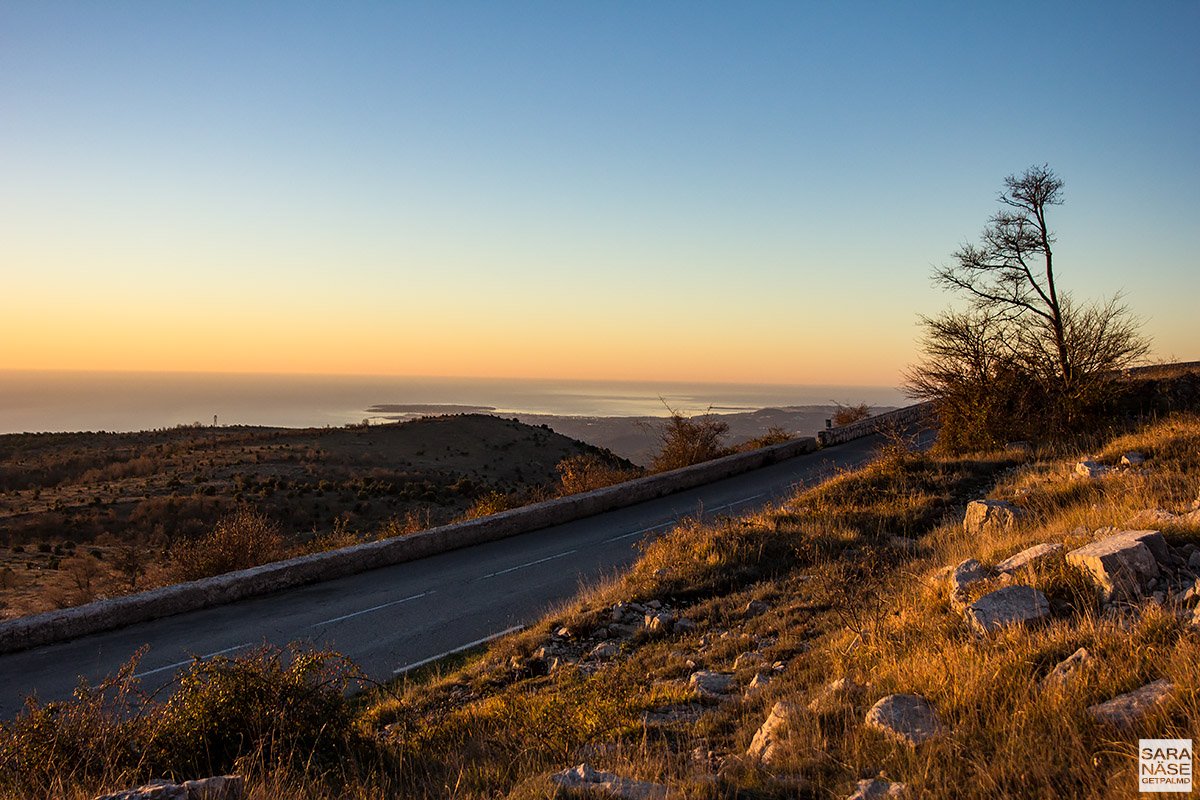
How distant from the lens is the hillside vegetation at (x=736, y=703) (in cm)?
358

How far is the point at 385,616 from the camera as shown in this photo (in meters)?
9.27

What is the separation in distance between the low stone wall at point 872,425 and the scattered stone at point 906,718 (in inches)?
784

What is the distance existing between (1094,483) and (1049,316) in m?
11.7

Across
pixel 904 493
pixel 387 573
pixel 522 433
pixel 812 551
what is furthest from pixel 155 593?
pixel 522 433

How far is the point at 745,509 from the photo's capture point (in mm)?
15227

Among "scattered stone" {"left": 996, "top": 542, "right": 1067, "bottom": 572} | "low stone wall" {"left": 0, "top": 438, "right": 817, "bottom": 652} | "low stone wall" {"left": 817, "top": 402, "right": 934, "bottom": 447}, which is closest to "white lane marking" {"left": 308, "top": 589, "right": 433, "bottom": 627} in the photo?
"low stone wall" {"left": 0, "top": 438, "right": 817, "bottom": 652}

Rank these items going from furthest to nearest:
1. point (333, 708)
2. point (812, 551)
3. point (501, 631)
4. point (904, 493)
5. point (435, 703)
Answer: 1. point (904, 493)
2. point (812, 551)
3. point (501, 631)
4. point (435, 703)
5. point (333, 708)

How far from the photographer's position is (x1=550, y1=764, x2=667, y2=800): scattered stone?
3.51 m

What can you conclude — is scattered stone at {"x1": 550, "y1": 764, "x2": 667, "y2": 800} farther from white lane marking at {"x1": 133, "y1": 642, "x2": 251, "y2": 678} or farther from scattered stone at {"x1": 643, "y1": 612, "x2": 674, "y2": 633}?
white lane marking at {"x1": 133, "y1": 642, "x2": 251, "y2": 678}

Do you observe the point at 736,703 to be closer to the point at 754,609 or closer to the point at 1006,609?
the point at 1006,609

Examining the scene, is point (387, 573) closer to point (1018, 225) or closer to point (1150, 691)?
point (1150, 691)

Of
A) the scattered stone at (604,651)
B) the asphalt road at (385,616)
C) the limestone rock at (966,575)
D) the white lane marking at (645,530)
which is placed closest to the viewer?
the limestone rock at (966,575)

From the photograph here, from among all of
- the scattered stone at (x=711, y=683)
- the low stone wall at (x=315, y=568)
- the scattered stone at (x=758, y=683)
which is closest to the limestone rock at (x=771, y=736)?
the scattered stone at (x=758, y=683)

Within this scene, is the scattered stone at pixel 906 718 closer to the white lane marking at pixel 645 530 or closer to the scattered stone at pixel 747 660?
the scattered stone at pixel 747 660
